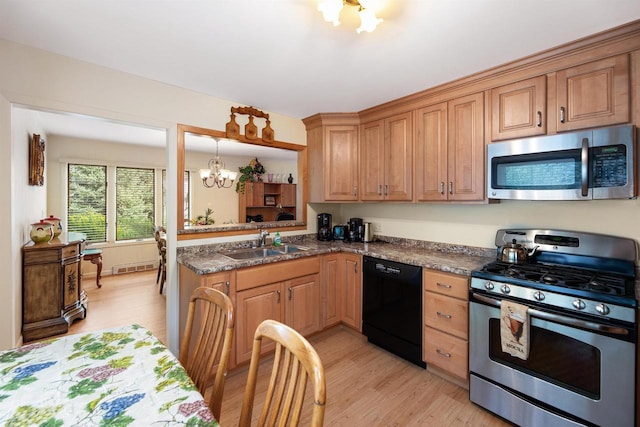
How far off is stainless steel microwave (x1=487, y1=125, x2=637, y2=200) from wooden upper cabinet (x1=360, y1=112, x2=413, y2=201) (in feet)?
2.42

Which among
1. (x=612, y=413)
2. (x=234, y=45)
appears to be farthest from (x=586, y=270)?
(x=234, y=45)

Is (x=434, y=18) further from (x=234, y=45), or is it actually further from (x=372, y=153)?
(x=372, y=153)

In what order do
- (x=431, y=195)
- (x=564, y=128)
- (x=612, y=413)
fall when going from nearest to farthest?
(x=612, y=413)
(x=564, y=128)
(x=431, y=195)

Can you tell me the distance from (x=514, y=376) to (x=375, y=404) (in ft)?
2.91

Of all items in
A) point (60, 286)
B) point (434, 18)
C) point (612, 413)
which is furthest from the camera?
point (60, 286)

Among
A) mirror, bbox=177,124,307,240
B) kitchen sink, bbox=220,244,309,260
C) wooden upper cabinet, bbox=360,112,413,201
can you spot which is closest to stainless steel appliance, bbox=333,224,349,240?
mirror, bbox=177,124,307,240

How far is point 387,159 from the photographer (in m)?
2.85

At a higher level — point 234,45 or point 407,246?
point 234,45

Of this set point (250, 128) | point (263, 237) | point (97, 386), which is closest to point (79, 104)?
point (250, 128)

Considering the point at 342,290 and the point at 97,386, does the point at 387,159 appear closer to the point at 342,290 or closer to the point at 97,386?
the point at 342,290

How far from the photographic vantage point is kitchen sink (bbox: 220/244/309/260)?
8.91 feet

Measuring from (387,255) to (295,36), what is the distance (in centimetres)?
180

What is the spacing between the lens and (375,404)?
6.31ft

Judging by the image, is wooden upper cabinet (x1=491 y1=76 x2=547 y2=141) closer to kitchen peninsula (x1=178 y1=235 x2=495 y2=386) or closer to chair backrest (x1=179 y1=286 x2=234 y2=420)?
kitchen peninsula (x1=178 y1=235 x2=495 y2=386)
